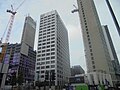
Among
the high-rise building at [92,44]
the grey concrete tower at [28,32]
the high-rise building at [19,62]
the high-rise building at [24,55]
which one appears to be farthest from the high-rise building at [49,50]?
the high-rise building at [92,44]

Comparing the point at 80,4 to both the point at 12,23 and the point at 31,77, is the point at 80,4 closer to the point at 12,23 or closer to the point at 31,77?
the point at 12,23

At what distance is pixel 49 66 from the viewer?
94.4 m

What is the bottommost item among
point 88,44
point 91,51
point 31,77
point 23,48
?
point 31,77

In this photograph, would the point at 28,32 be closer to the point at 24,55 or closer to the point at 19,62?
the point at 24,55

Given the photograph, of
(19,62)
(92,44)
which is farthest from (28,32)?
(92,44)

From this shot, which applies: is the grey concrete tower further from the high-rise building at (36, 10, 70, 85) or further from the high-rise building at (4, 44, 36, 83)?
the high-rise building at (36, 10, 70, 85)

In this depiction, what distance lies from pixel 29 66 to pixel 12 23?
54717 mm

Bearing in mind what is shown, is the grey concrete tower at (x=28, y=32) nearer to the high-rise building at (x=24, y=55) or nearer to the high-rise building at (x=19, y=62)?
the high-rise building at (x=24, y=55)

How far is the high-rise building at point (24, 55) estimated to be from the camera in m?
112

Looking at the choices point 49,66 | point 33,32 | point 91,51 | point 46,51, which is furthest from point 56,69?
point 33,32

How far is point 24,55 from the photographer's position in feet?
406

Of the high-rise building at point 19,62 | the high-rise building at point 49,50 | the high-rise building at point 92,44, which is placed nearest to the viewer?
the high-rise building at point 92,44

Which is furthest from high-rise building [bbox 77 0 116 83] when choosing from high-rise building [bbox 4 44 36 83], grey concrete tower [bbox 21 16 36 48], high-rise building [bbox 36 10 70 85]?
grey concrete tower [bbox 21 16 36 48]

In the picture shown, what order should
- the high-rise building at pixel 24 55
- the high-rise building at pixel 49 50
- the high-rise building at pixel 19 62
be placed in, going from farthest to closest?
the high-rise building at pixel 24 55, the high-rise building at pixel 19 62, the high-rise building at pixel 49 50
